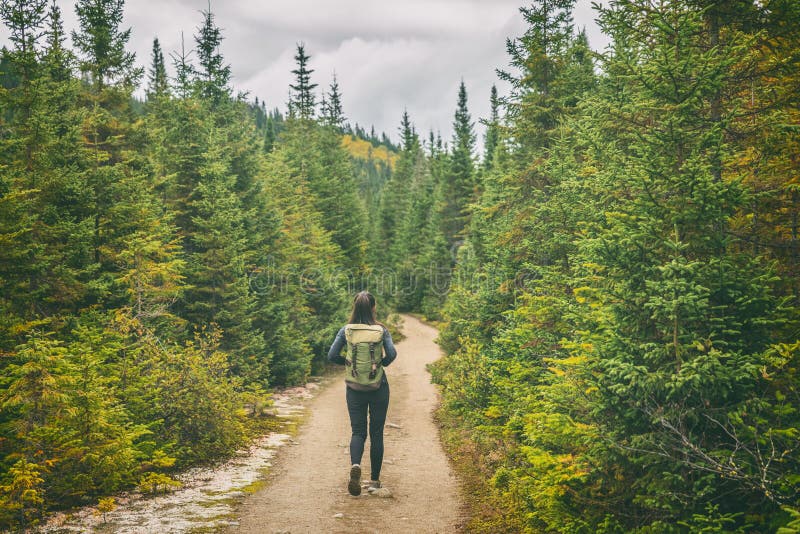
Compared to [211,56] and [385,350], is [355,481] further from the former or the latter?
[211,56]

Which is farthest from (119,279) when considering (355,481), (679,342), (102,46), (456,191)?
(456,191)

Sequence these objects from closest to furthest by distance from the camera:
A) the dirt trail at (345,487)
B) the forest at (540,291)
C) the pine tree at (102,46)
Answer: the forest at (540,291) → the dirt trail at (345,487) → the pine tree at (102,46)

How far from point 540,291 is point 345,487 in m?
5.74

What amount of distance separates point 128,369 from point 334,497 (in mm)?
4603

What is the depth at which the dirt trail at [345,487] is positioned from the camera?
6387 mm

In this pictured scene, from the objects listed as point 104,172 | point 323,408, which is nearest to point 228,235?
point 104,172

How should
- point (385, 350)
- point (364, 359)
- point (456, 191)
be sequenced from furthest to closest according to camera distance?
point (456, 191)
point (385, 350)
point (364, 359)

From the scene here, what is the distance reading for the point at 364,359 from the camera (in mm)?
7227

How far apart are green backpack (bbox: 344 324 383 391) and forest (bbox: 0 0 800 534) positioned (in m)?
→ 2.39

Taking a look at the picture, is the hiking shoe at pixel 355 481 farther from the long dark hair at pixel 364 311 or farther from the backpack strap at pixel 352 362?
the long dark hair at pixel 364 311

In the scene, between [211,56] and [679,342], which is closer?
[679,342]

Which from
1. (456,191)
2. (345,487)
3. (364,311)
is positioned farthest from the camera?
(456,191)

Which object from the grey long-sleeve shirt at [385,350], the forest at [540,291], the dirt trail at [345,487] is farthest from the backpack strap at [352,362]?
the forest at [540,291]

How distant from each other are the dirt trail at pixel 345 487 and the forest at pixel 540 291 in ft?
2.03
